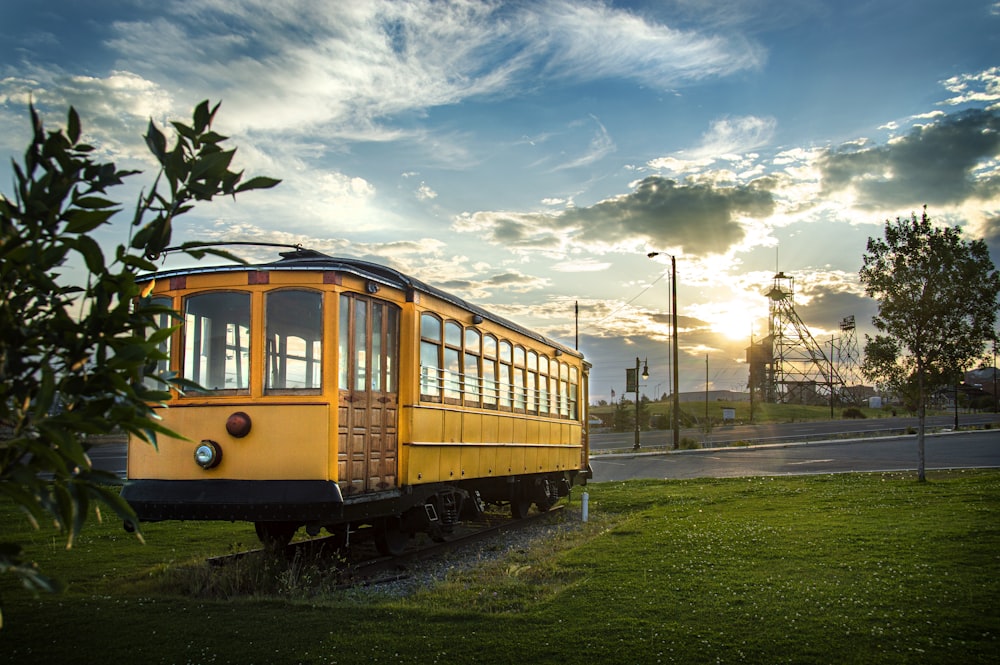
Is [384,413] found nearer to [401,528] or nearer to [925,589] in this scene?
[401,528]

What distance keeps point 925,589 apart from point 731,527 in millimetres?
4881

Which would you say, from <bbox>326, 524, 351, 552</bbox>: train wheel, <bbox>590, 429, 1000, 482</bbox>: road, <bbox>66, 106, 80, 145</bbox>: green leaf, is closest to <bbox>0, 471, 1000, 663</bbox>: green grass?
<bbox>326, 524, 351, 552</bbox>: train wheel

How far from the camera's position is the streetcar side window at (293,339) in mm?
9430

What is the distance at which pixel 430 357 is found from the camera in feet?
37.0

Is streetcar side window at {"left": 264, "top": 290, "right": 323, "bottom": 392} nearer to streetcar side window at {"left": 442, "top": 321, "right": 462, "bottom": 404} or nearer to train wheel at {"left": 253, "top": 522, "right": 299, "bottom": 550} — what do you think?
train wheel at {"left": 253, "top": 522, "right": 299, "bottom": 550}

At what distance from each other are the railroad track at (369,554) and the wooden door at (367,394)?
3.36ft

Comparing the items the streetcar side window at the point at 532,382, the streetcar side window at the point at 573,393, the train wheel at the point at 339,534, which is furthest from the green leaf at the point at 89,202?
the streetcar side window at the point at 573,393

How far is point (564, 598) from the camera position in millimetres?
8141

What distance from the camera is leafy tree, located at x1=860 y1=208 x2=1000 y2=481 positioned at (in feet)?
61.3

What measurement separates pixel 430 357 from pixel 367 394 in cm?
160

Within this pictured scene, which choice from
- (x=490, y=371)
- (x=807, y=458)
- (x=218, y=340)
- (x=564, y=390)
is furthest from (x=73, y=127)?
(x=807, y=458)

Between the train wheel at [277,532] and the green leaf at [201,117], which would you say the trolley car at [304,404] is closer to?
the train wheel at [277,532]

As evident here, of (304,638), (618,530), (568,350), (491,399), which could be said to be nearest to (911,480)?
(568,350)

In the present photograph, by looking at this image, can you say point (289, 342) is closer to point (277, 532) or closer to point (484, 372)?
point (277, 532)
